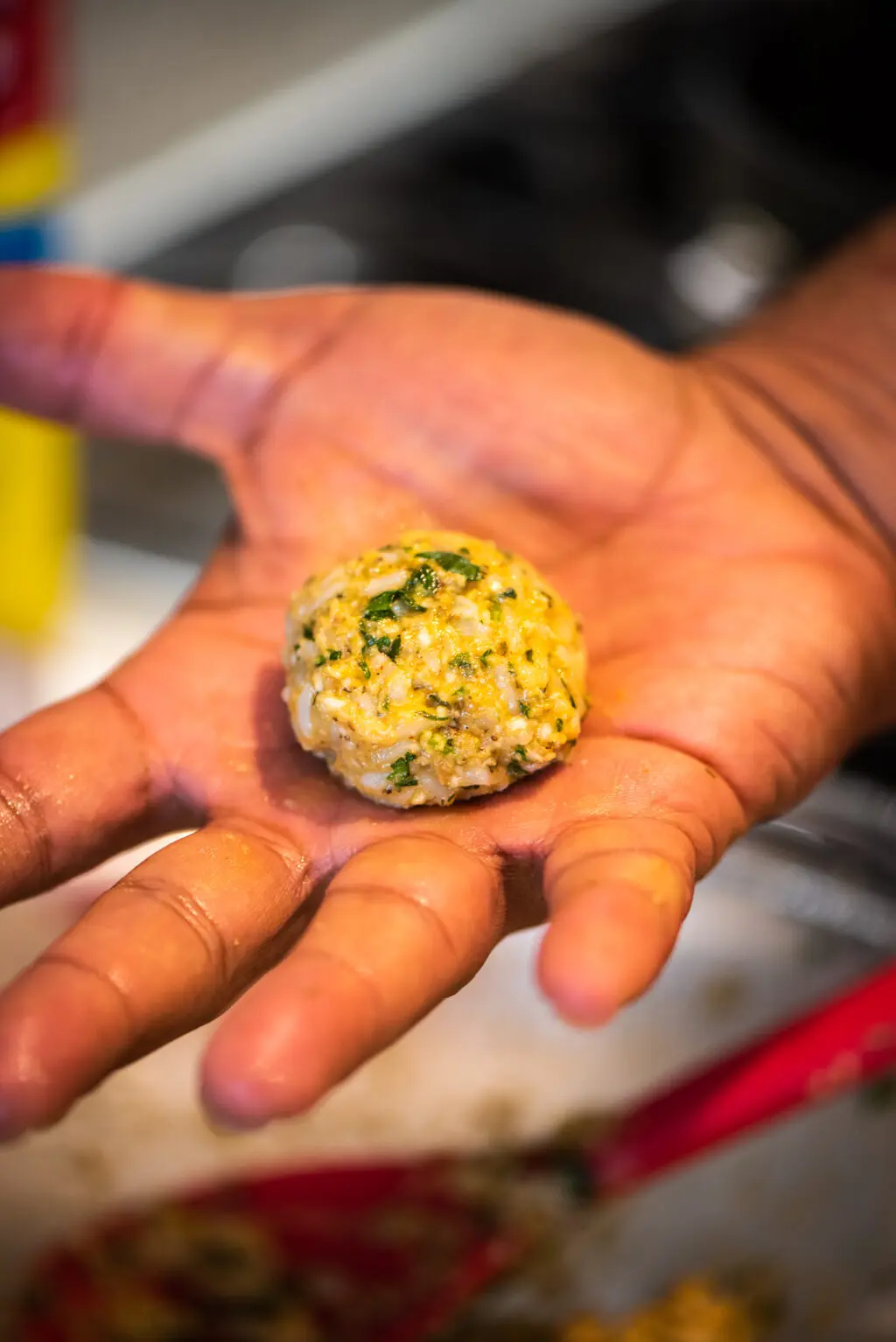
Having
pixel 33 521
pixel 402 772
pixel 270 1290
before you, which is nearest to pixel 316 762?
pixel 402 772

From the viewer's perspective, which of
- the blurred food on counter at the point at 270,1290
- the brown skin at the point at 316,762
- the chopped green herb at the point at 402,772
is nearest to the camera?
the brown skin at the point at 316,762

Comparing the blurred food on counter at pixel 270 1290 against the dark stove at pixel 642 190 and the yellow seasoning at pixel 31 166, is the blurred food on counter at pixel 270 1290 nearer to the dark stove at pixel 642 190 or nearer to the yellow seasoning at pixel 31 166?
the yellow seasoning at pixel 31 166

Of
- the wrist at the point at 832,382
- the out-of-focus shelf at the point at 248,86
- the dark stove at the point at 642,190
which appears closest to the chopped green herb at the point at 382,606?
the wrist at the point at 832,382

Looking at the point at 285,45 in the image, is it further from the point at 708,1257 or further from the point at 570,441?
the point at 708,1257

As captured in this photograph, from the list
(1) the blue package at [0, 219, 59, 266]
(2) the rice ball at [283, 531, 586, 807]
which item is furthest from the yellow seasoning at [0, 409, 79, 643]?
(2) the rice ball at [283, 531, 586, 807]

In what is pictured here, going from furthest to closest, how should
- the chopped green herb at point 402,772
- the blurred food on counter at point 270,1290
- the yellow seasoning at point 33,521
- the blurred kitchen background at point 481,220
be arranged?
the yellow seasoning at point 33,521 → the blurred kitchen background at point 481,220 → the blurred food on counter at point 270,1290 → the chopped green herb at point 402,772

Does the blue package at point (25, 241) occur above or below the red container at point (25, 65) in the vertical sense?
below

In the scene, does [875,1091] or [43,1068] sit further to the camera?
[875,1091]

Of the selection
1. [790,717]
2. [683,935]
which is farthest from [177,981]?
[683,935]
